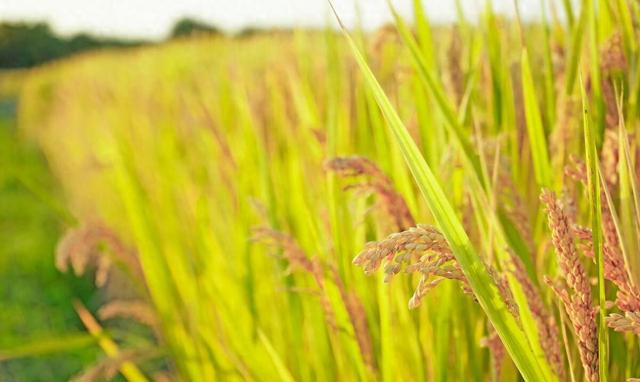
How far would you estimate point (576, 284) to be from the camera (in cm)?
51

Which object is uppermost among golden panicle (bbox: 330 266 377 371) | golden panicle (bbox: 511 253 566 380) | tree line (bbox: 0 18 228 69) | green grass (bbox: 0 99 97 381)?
tree line (bbox: 0 18 228 69)

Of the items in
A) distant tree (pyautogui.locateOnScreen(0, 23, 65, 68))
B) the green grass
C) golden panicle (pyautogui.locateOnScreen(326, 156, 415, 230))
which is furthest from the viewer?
distant tree (pyautogui.locateOnScreen(0, 23, 65, 68))

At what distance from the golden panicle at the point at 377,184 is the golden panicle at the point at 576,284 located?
0.77 feet

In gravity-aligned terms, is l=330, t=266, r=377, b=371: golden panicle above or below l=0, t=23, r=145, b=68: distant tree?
below

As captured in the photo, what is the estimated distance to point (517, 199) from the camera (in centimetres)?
77

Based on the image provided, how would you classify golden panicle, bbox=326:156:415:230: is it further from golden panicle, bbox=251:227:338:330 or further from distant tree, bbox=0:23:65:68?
distant tree, bbox=0:23:65:68

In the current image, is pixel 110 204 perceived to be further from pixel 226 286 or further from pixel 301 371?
pixel 301 371

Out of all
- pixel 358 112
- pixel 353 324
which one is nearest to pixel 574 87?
pixel 353 324

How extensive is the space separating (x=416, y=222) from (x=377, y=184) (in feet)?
0.33

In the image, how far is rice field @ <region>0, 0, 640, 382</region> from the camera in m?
0.59

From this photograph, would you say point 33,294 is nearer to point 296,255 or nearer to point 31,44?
point 296,255

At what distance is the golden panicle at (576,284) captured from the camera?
503mm

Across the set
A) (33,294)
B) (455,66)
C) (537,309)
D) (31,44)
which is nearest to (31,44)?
(31,44)

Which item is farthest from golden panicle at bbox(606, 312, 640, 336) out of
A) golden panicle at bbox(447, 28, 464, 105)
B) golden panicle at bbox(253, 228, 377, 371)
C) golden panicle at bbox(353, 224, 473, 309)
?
golden panicle at bbox(447, 28, 464, 105)
